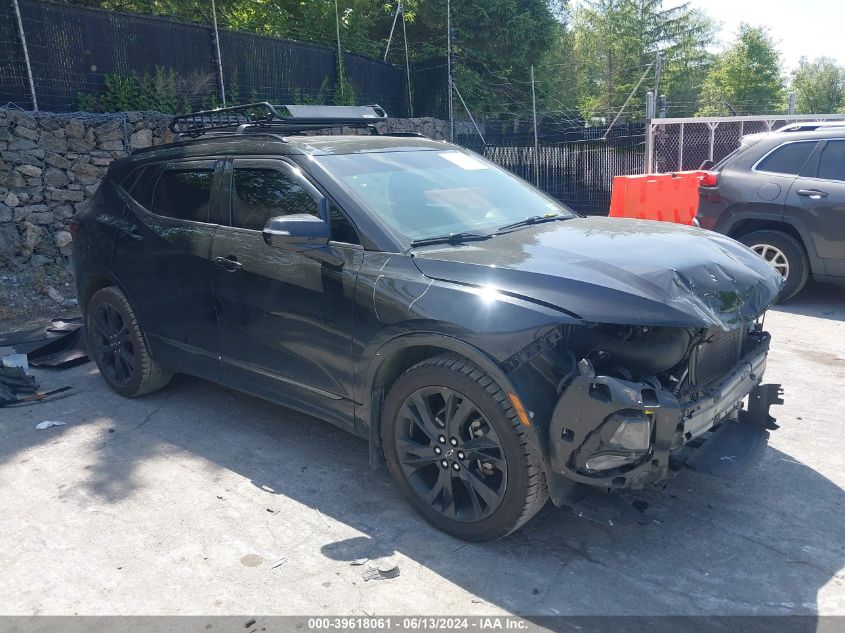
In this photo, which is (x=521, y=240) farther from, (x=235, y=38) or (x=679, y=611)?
(x=235, y=38)

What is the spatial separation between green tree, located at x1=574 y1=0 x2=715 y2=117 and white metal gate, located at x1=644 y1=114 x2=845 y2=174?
47.5 meters

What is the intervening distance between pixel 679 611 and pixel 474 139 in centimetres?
1333

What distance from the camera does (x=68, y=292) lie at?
28.9 ft

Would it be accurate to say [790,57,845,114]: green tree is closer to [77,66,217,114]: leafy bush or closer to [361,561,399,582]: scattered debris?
[77,66,217,114]: leafy bush

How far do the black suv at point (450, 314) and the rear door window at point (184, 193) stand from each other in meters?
0.02

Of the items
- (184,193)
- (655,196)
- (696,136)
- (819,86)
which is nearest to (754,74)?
(819,86)

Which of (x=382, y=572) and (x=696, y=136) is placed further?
(x=696, y=136)

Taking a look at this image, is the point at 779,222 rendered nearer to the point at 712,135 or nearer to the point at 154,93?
the point at 712,135

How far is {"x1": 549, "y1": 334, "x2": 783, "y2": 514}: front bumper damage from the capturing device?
9.46 feet

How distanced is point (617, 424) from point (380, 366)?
1216 millimetres

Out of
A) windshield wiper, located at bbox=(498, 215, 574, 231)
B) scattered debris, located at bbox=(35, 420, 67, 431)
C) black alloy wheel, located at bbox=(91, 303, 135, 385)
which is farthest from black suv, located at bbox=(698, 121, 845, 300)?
scattered debris, located at bbox=(35, 420, 67, 431)

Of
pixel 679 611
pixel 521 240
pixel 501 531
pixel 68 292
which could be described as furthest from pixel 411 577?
pixel 68 292

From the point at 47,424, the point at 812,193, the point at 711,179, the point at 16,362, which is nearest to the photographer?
the point at 47,424

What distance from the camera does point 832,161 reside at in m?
7.25
